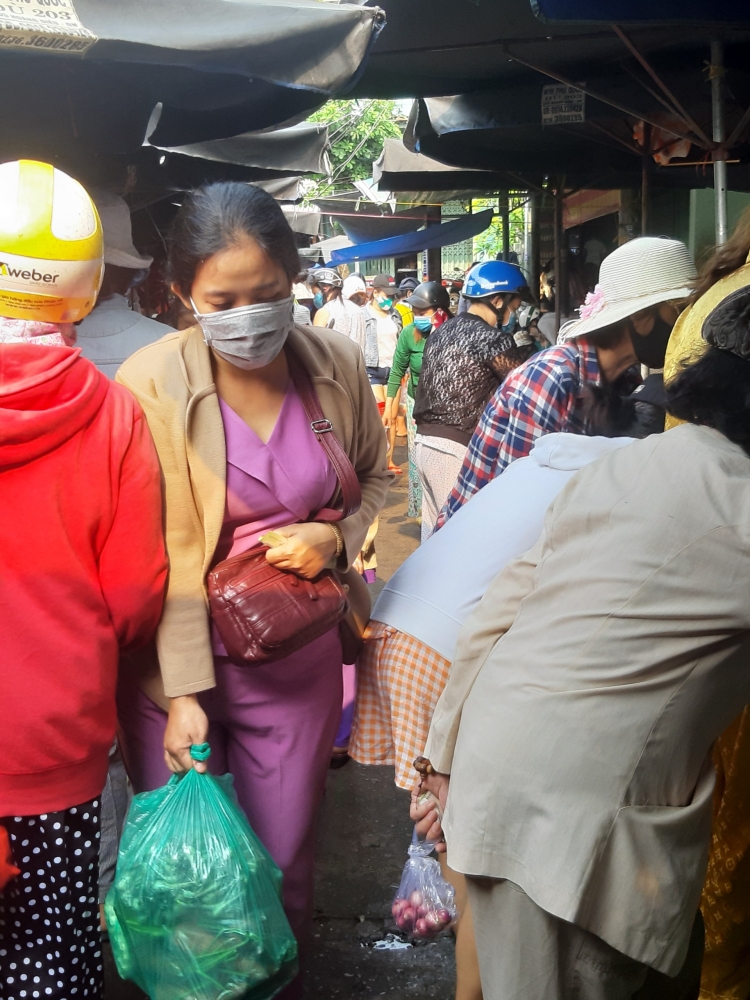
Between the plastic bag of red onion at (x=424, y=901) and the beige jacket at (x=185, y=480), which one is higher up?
the beige jacket at (x=185, y=480)

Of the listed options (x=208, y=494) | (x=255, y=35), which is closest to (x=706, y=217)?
(x=255, y=35)

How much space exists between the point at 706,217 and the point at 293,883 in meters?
3.94

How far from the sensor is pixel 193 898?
1994 millimetres

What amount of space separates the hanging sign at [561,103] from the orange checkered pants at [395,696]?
3.90 meters

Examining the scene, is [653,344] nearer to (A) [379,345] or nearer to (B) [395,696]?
(B) [395,696]

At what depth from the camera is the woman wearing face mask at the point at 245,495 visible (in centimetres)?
206

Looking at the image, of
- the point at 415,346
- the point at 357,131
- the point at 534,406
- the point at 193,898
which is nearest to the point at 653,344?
the point at 534,406

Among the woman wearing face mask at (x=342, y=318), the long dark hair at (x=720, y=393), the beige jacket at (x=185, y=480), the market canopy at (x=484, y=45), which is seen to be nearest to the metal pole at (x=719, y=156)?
the market canopy at (x=484, y=45)

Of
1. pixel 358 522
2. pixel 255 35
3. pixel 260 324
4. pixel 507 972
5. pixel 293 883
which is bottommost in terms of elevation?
pixel 293 883

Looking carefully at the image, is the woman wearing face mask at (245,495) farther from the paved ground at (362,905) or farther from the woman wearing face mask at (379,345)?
the woman wearing face mask at (379,345)

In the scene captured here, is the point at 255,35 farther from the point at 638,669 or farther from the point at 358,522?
the point at 638,669

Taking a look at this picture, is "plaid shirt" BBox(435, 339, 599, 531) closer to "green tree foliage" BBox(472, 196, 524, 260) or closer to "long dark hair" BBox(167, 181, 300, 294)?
"long dark hair" BBox(167, 181, 300, 294)

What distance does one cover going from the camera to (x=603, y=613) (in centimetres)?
142

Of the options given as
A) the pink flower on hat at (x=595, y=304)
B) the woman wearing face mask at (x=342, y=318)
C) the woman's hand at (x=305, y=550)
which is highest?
the pink flower on hat at (x=595, y=304)
